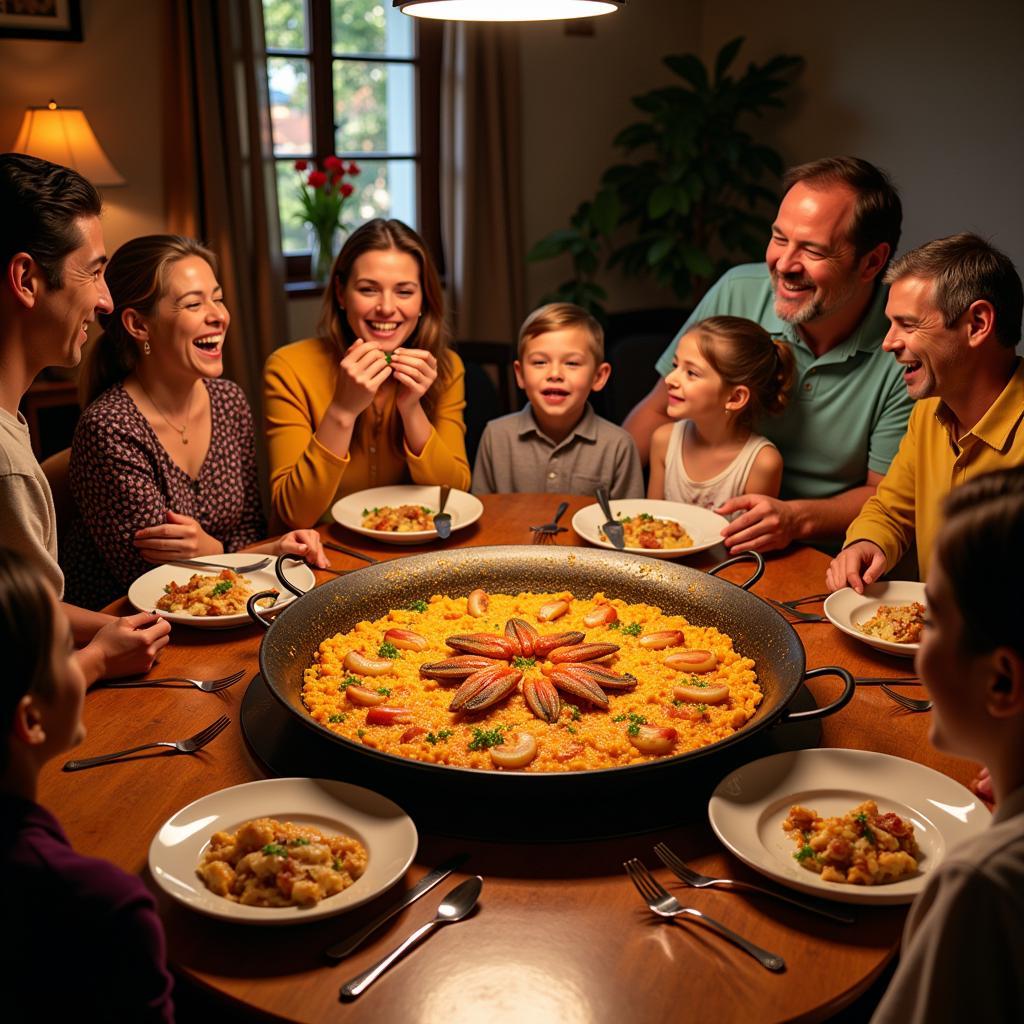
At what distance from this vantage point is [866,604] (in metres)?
2.25

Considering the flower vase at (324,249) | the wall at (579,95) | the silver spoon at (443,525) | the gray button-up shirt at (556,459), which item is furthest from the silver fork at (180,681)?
the wall at (579,95)

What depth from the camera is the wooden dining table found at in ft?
3.98

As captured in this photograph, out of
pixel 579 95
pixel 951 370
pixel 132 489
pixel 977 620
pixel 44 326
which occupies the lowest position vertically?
pixel 132 489

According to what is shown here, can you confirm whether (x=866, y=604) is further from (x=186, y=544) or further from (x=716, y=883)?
(x=186, y=544)

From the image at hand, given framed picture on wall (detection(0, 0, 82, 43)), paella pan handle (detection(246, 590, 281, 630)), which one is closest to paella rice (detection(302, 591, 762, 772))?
paella pan handle (detection(246, 590, 281, 630))

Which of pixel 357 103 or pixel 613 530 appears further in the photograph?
pixel 357 103

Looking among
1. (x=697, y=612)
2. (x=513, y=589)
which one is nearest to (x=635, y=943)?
(x=697, y=612)

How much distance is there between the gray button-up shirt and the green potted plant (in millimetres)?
2372

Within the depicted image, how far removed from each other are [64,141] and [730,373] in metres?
3.14

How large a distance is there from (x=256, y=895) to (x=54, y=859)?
0.31 meters

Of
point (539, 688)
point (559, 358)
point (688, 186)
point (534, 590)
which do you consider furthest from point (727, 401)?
point (688, 186)

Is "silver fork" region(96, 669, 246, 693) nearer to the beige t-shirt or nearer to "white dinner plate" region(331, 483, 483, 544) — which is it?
Result: the beige t-shirt

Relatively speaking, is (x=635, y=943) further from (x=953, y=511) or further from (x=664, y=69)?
(x=664, y=69)

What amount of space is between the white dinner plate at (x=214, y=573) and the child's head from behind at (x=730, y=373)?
1.35 meters
